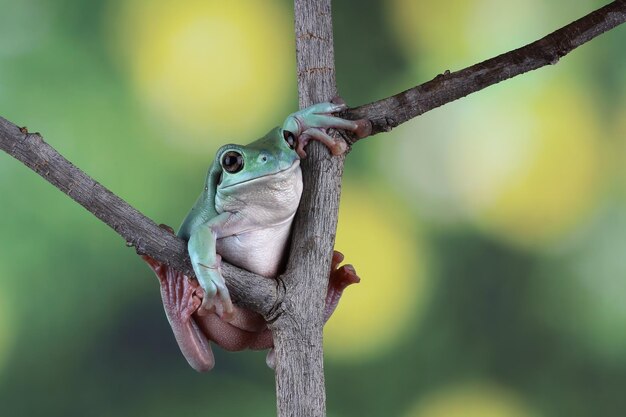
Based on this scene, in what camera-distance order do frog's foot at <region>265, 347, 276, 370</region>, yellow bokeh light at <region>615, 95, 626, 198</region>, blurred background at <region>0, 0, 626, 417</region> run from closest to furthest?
frog's foot at <region>265, 347, 276, 370</region>
blurred background at <region>0, 0, 626, 417</region>
yellow bokeh light at <region>615, 95, 626, 198</region>

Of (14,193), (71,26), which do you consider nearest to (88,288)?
(14,193)

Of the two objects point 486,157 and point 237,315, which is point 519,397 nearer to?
point 486,157

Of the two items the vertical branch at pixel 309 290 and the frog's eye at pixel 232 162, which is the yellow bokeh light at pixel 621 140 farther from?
→ the frog's eye at pixel 232 162

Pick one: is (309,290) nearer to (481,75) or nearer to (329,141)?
(329,141)

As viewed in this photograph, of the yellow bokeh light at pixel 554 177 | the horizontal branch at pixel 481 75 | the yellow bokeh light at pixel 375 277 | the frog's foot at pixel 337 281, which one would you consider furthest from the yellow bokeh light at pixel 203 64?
the horizontal branch at pixel 481 75

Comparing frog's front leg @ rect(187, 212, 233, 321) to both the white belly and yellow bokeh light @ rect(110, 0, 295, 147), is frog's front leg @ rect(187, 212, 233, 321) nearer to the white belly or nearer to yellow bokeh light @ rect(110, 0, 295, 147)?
the white belly

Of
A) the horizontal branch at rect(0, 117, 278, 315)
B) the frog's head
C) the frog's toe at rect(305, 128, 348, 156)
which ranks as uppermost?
the frog's toe at rect(305, 128, 348, 156)

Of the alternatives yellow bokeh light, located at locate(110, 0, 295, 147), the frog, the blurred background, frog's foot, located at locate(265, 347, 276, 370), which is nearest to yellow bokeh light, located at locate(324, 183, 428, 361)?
the blurred background
